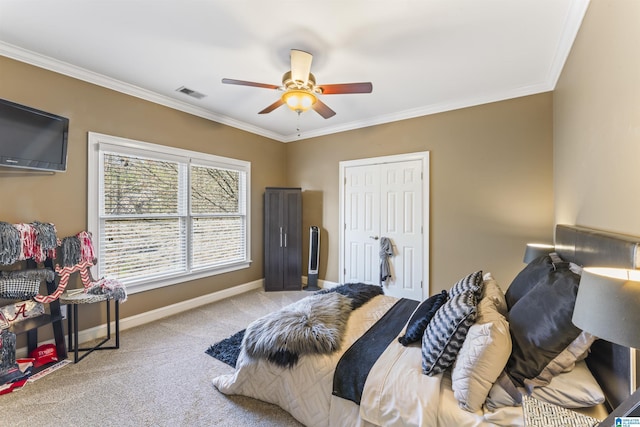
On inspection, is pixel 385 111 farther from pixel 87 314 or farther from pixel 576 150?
pixel 87 314

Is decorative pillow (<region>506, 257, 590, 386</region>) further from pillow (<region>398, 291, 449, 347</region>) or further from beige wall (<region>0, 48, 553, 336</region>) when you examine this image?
beige wall (<region>0, 48, 553, 336</region>)

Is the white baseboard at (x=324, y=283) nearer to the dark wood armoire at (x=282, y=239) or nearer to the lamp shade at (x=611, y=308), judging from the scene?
the dark wood armoire at (x=282, y=239)

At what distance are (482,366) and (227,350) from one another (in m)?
2.23

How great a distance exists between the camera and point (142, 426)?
172 centimetres

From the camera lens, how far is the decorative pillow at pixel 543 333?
3.82 ft

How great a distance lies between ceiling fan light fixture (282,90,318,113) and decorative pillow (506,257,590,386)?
2.17 meters

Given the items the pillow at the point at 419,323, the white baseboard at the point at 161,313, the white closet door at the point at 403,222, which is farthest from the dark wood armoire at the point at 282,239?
the pillow at the point at 419,323

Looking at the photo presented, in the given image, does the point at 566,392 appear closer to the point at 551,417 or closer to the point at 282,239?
the point at 551,417

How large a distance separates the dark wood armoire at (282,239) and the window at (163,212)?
0.36 m

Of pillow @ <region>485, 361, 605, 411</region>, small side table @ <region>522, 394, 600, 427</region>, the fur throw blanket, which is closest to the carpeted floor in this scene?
the fur throw blanket

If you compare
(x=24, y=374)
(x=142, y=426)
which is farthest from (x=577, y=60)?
(x=24, y=374)

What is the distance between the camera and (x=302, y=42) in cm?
226

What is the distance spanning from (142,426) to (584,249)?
2.89 metres

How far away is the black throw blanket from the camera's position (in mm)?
1470
